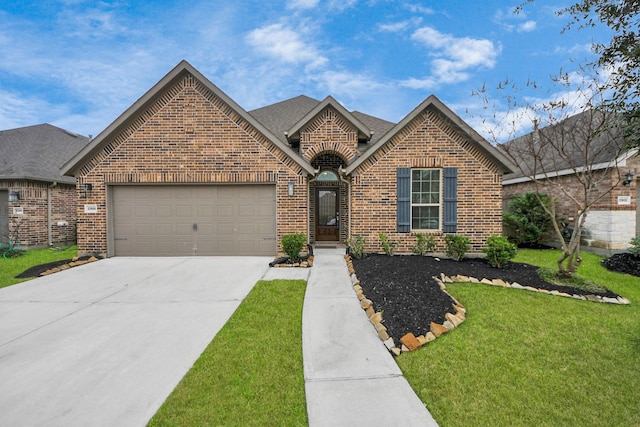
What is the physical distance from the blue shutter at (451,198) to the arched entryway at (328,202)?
3.49m

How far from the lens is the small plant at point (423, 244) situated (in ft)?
26.1

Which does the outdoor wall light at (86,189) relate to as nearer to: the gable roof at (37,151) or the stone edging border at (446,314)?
the gable roof at (37,151)

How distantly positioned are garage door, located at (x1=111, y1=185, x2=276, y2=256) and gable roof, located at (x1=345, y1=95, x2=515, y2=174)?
309 cm

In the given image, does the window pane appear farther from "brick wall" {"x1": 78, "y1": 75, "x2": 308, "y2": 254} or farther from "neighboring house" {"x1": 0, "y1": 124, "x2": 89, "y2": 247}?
"neighboring house" {"x1": 0, "y1": 124, "x2": 89, "y2": 247}

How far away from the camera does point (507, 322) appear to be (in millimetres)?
4125

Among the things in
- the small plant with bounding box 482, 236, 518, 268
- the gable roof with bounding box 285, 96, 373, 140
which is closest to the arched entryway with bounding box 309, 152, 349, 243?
the gable roof with bounding box 285, 96, 373, 140

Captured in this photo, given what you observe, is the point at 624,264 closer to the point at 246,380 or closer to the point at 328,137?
the point at 328,137

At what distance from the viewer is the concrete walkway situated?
2.31 meters

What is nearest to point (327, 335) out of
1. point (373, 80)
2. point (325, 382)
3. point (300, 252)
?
point (325, 382)

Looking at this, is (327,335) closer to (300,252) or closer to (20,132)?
(300,252)

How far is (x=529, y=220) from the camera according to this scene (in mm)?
11047

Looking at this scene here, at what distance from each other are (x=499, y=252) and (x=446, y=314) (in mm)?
3848

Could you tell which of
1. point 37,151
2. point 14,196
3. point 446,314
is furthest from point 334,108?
point 37,151

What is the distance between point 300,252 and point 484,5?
28.5ft
